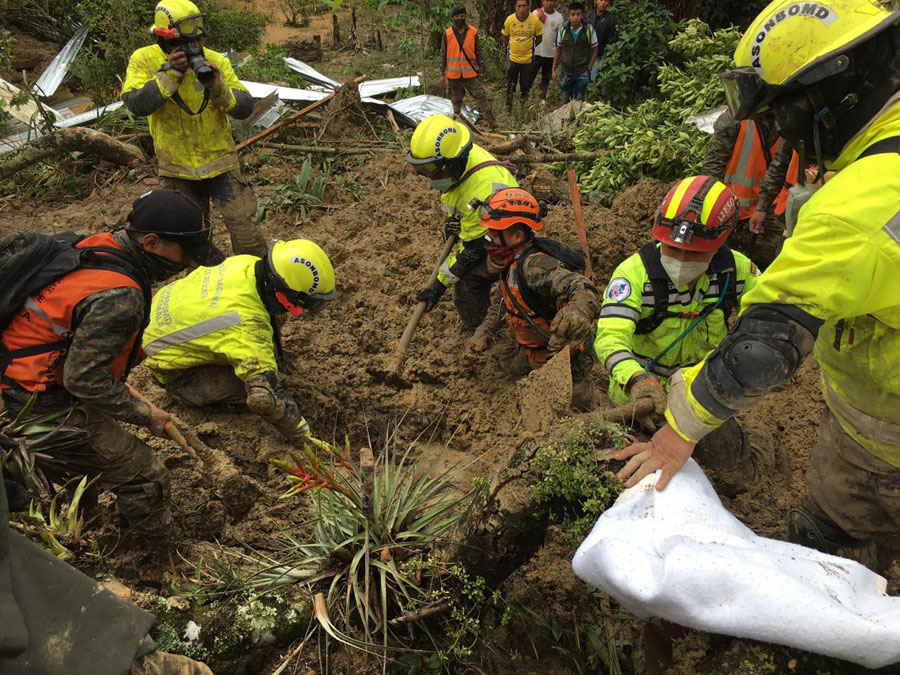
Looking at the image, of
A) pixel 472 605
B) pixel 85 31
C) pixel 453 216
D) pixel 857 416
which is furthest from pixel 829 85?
pixel 85 31

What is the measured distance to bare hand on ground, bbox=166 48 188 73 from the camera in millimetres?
4711

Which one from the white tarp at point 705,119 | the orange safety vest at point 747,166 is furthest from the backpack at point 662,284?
the white tarp at point 705,119

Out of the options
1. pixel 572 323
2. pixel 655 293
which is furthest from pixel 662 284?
pixel 572 323

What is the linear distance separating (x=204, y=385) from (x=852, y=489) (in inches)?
145

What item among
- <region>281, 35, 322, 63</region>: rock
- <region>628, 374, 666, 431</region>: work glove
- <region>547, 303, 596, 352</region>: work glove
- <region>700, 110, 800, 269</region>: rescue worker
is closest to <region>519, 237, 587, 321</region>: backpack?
<region>547, 303, 596, 352</region>: work glove

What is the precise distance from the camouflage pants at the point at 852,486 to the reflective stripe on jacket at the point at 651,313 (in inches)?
33.3

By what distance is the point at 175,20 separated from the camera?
468 centimetres

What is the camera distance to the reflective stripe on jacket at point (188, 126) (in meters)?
5.02

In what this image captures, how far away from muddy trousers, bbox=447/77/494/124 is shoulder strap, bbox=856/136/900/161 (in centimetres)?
838

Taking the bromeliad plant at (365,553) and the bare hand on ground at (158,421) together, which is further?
the bare hand on ground at (158,421)

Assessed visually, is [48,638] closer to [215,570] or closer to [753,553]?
[215,570]

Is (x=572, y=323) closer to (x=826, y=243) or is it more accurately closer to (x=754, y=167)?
(x=826, y=243)

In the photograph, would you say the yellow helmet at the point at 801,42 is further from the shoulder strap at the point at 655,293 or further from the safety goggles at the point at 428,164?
the safety goggles at the point at 428,164

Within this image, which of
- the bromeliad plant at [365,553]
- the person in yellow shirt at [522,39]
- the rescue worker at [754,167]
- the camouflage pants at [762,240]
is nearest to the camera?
the bromeliad plant at [365,553]
